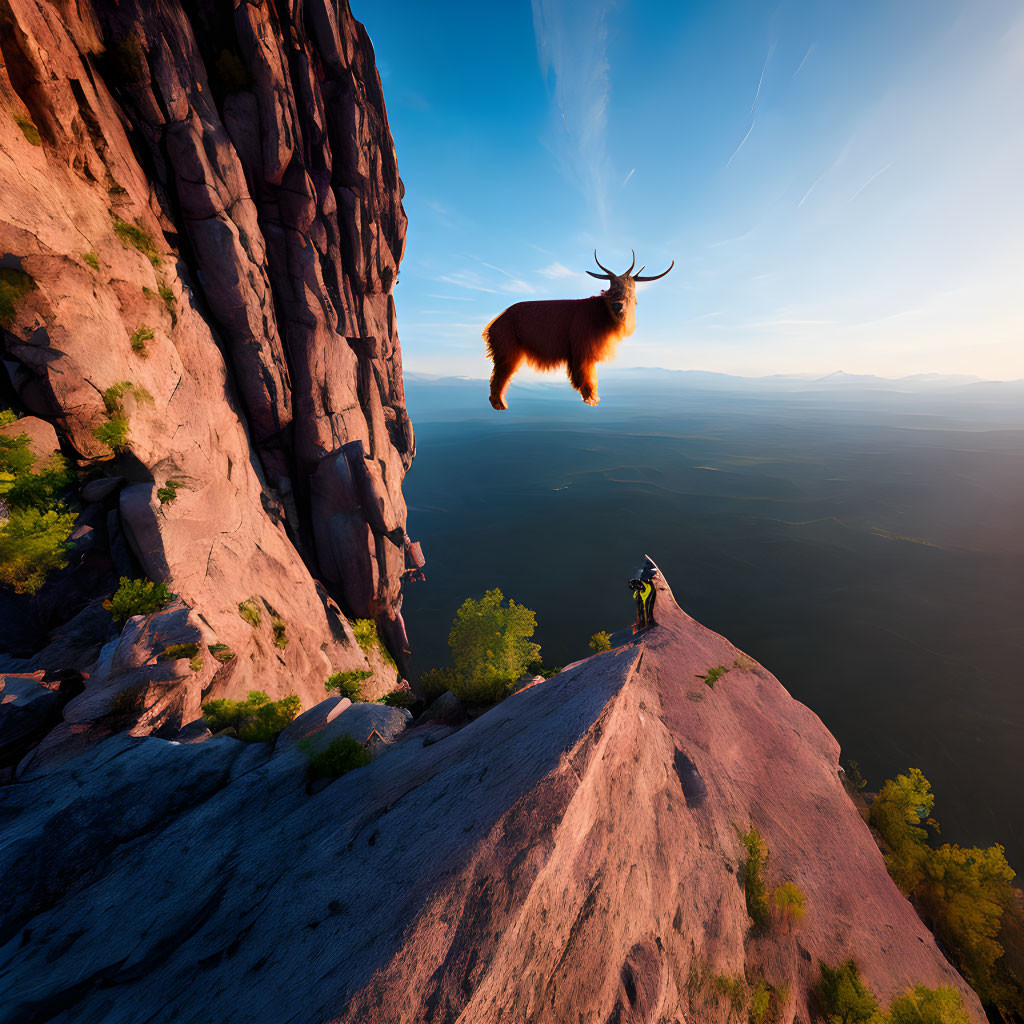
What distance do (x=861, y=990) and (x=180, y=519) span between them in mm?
17597

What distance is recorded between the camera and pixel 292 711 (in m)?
9.57

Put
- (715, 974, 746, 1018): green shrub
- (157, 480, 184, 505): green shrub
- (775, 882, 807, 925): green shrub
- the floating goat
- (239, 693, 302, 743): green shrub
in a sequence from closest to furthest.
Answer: (715, 974, 746, 1018): green shrub
(775, 882, 807, 925): green shrub
the floating goat
(239, 693, 302, 743): green shrub
(157, 480, 184, 505): green shrub

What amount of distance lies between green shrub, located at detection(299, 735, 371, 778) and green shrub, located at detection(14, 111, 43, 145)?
16.4 m

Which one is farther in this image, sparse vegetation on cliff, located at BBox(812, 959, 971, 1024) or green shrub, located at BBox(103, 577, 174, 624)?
green shrub, located at BBox(103, 577, 174, 624)

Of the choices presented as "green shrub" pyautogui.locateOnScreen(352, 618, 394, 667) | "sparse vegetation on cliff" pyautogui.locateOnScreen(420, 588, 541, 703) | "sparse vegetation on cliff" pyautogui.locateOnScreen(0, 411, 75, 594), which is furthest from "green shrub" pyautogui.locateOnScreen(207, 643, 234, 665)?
"green shrub" pyautogui.locateOnScreen(352, 618, 394, 667)

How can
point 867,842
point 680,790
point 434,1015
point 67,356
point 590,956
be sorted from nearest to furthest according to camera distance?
point 434,1015 < point 590,956 < point 680,790 < point 867,842 < point 67,356

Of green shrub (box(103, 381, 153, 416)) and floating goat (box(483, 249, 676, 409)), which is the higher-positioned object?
floating goat (box(483, 249, 676, 409))

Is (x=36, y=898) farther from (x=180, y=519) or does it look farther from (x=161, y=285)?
(x=161, y=285)

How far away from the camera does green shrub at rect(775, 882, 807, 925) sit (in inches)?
217

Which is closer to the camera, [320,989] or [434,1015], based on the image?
[434,1015]

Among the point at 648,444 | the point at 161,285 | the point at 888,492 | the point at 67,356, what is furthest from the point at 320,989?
the point at 648,444

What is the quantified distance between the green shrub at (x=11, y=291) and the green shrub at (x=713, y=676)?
18.1 metres

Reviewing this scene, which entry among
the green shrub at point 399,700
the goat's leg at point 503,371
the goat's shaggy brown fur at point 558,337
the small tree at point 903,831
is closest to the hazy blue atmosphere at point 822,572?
the small tree at point 903,831

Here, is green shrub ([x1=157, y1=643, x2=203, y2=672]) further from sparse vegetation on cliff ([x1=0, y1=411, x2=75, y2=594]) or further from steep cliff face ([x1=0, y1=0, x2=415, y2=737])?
sparse vegetation on cliff ([x1=0, y1=411, x2=75, y2=594])
